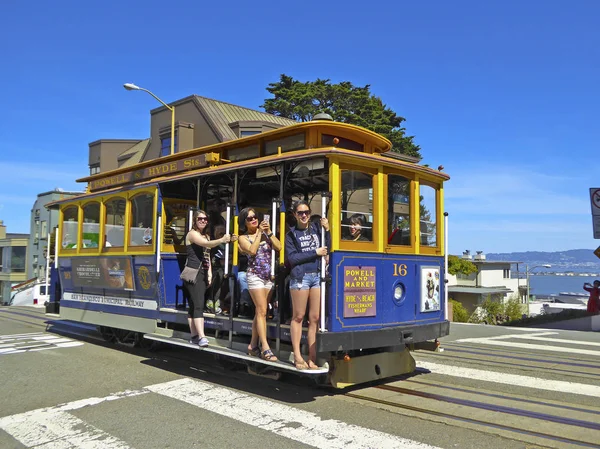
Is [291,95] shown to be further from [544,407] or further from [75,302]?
[544,407]

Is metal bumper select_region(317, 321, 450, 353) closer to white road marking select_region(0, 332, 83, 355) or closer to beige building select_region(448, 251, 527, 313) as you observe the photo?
white road marking select_region(0, 332, 83, 355)

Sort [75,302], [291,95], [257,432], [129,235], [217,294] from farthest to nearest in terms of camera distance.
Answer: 1. [291,95]
2. [75,302]
3. [129,235]
4. [217,294]
5. [257,432]

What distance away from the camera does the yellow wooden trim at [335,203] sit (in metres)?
5.92

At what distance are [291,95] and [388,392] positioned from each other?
3001 centimetres

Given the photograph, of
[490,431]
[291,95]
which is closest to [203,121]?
[291,95]

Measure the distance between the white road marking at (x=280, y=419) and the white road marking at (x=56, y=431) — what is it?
3.77ft

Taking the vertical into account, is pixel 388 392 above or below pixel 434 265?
below

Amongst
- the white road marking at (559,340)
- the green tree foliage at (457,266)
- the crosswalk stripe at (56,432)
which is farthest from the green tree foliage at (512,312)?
the crosswalk stripe at (56,432)

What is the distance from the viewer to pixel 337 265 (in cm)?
588

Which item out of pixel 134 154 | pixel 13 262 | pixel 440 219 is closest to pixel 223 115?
pixel 134 154

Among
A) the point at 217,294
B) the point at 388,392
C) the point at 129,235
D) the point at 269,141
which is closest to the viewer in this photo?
the point at 388,392

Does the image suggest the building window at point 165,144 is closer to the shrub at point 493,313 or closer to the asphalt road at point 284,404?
the shrub at point 493,313

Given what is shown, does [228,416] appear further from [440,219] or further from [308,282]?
[440,219]

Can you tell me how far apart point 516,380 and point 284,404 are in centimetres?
327
